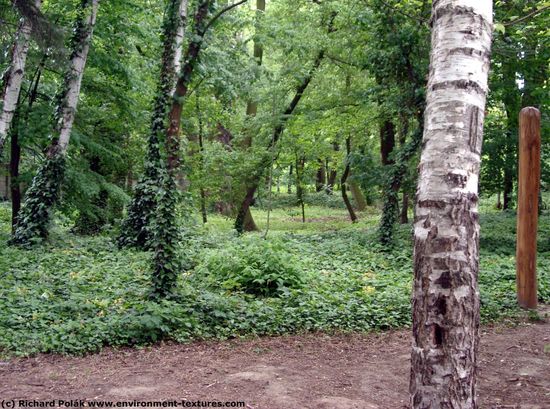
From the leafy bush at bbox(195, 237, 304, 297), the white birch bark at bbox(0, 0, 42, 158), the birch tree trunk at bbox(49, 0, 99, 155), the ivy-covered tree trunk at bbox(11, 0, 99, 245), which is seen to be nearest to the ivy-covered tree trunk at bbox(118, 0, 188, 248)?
Result: the leafy bush at bbox(195, 237, 304, 297)

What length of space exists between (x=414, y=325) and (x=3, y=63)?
36.9 feet

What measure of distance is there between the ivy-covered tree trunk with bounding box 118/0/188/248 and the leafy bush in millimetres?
1326

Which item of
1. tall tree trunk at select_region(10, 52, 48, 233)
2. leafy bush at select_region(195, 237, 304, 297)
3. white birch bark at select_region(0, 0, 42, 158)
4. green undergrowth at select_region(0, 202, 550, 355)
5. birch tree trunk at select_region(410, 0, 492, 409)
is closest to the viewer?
birch tree trunk at select_region(410, 0, 492, 409)

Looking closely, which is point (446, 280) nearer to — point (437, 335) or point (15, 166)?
point (437, 335)

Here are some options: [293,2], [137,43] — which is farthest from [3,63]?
[293,2]

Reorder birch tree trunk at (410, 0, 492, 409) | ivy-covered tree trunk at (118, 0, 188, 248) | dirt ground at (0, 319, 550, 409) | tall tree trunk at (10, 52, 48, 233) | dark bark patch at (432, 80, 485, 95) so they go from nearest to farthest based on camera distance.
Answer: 1. birch tree trunk at (410, 0, 492, 409)
2. dark bark patch at (432, 80, 485, 95)
3. dirt ground at (0, 319, 550, 409)
4. ivy-covered tree trunk at (118, 0, 188, 248)
5. tall tree trunk at (10, 52, 48, 233)

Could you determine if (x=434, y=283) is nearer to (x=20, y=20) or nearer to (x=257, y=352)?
(x=257, y=352)

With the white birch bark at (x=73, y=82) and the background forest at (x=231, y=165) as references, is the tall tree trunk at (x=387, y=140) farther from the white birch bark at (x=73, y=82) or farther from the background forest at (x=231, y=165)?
the white birch bark at (x=73, y=82)

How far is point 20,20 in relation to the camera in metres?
8.59

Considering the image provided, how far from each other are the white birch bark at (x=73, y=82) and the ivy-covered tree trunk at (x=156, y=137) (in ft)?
7.33

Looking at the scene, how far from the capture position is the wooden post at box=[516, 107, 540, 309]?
290 inches

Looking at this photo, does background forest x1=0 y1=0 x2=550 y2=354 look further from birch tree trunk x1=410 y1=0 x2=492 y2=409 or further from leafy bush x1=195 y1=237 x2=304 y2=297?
birch tree trunk x1=410 y1=0 x2=492 y2=409

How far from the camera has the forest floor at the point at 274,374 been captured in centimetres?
415

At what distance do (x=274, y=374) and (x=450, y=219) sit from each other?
9.34 feet
